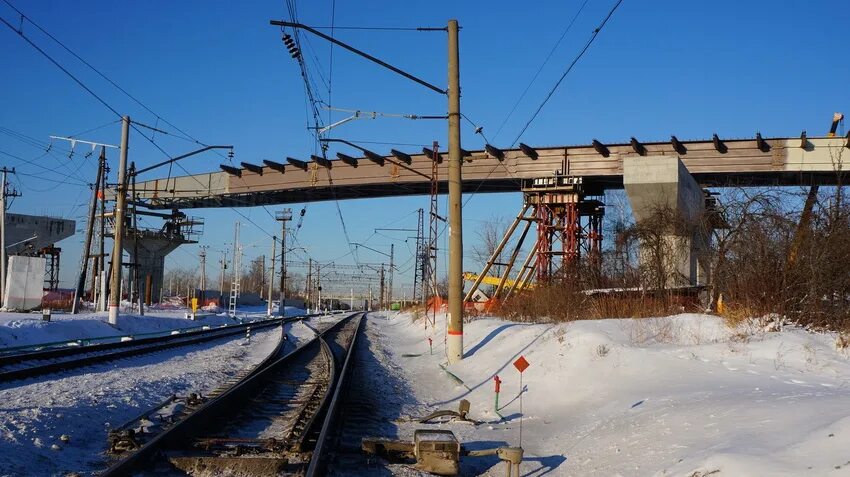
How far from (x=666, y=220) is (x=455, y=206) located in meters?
11.1

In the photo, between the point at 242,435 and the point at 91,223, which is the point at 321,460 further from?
the point at 91,223

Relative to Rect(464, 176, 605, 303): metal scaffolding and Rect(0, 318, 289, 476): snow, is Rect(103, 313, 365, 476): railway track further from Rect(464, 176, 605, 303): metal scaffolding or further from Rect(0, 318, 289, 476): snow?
Rect(464, 176, 605, 303): metal scaffolding

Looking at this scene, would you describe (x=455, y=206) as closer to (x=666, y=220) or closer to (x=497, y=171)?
(x=666, y=220)

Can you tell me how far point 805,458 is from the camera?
5898mm

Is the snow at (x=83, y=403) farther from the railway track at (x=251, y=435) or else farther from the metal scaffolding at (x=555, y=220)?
the metal scaffolding at (x=555, y=220)

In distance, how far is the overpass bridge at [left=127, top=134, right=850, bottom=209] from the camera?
3522 cm

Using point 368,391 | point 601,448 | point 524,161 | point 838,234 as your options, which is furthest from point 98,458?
point 524,161

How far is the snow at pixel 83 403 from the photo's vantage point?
7.45 m

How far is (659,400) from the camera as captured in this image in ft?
31.7

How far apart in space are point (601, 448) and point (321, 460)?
328 cm

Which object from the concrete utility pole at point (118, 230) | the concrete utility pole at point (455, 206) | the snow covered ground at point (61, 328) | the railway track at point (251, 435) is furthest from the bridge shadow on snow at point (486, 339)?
the concrete utility pole at point (118, 230)

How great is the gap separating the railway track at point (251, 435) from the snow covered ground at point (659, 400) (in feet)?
4.48

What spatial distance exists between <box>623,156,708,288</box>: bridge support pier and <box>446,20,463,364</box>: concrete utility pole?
842 cm

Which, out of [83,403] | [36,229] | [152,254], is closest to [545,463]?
[83,403]
